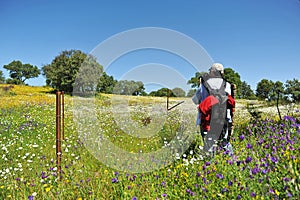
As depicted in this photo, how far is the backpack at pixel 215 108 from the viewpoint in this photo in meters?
4.27

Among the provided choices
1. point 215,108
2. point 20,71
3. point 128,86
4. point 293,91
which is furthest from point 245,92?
point 20,71

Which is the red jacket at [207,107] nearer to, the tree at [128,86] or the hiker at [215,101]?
the hiker at [215,101]

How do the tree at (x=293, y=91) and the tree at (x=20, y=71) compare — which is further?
the tree at (x=20, y=71)

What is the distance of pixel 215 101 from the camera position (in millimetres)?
4254

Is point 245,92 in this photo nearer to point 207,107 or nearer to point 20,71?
point 207,107

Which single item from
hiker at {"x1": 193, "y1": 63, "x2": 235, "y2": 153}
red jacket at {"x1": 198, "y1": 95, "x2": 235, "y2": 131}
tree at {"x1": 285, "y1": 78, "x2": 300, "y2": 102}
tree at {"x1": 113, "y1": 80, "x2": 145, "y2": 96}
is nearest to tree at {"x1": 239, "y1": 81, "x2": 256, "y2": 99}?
tree at {"x1": 285, "y1": 78, "x2": 300, "y2": 102}

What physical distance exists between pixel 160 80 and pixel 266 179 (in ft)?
10.8

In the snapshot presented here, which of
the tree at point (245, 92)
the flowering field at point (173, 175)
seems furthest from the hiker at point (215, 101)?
the tree at point (245, 92)

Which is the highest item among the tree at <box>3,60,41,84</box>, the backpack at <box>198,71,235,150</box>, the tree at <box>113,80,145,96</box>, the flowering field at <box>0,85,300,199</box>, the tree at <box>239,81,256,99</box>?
the tree at <box>3,60,41,84</box>

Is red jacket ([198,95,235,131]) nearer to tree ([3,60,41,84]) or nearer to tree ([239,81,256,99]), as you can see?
tree ([239,81,256,99])

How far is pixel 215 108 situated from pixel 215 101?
0.15 meters

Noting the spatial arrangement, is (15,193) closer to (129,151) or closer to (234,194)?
(129,151)

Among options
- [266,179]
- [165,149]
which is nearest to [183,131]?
[165,149]

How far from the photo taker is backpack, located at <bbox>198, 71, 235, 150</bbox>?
4.27m
